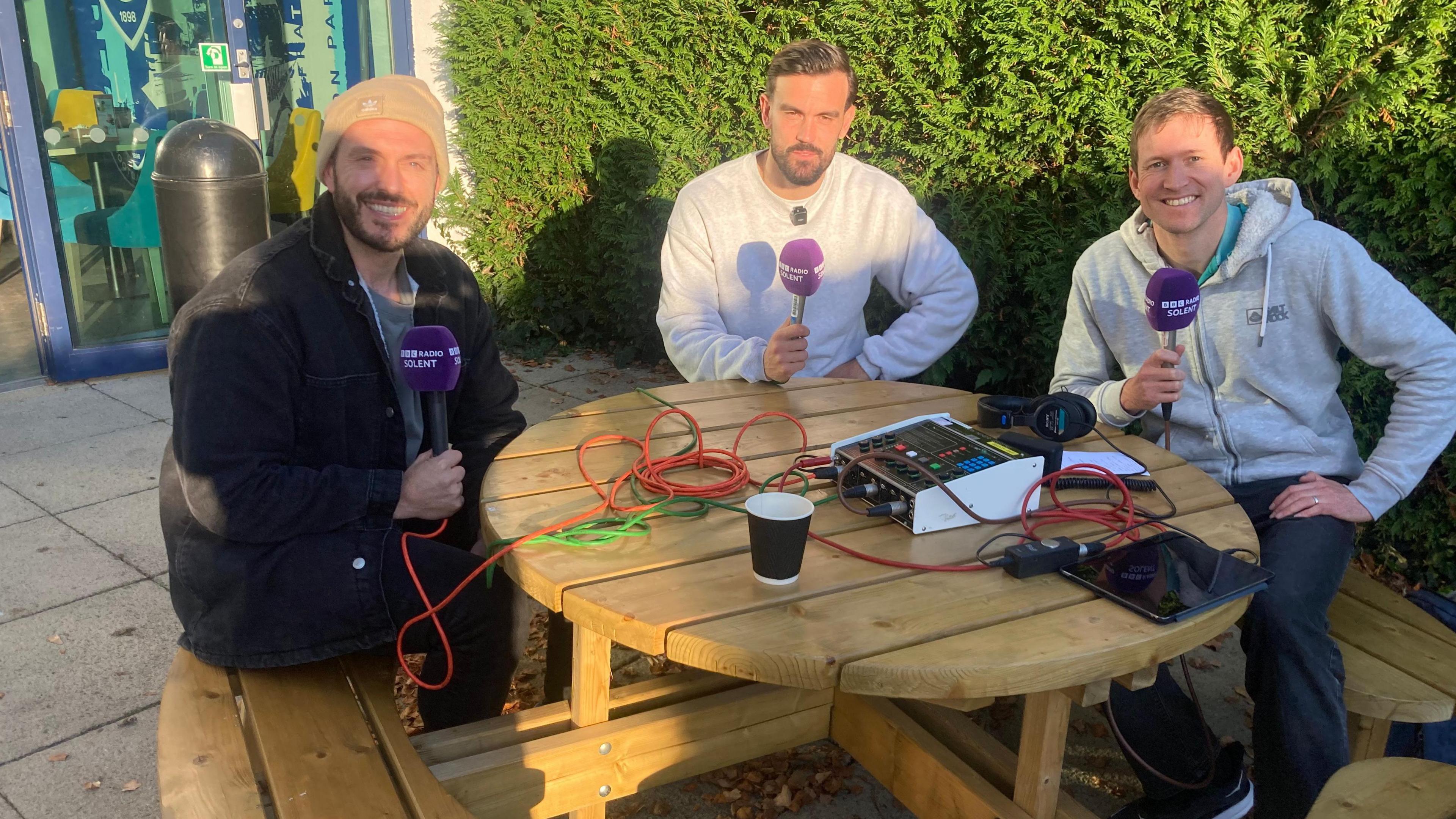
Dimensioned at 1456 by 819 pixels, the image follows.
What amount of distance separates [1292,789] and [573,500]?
1.60m

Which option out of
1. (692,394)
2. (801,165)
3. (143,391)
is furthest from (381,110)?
(143,391)

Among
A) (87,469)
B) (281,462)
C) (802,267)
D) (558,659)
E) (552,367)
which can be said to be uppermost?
(802,267)

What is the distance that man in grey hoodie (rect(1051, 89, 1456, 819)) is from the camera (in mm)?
2381

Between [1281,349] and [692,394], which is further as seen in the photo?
[692,394]

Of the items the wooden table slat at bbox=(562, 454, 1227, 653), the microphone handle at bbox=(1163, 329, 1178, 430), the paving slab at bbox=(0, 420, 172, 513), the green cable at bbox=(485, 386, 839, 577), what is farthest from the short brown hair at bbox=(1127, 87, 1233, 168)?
the paving slab at bbox=(0, 420, 172, 513)

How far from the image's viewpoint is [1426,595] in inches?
103

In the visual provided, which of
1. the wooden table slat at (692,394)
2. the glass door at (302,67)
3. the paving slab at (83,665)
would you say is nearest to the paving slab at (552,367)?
the glass door at (302,67)

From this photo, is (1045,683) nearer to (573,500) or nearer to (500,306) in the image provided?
(573,500)

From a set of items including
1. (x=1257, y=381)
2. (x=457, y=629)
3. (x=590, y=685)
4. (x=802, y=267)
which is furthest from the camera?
(x=1257, y=381)

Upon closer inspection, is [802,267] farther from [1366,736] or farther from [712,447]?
[1366,736]

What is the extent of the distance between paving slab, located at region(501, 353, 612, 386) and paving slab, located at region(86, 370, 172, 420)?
190cm

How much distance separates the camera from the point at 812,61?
3.38 meters

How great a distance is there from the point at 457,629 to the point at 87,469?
337 centimetres

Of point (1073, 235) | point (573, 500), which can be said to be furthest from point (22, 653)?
point (1073, 235)
